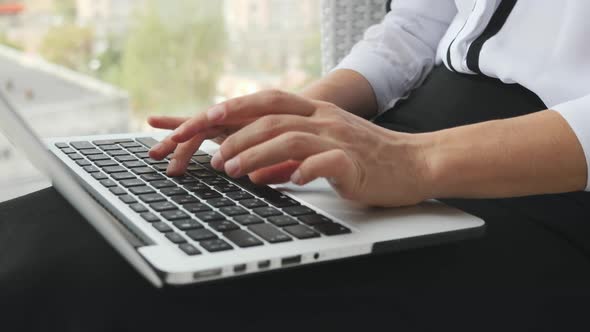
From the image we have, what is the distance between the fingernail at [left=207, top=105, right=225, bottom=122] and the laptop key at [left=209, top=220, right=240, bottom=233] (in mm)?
158

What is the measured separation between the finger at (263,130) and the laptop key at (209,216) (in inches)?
3.2

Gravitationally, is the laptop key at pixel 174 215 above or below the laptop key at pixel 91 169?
above

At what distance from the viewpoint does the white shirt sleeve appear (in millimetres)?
1077

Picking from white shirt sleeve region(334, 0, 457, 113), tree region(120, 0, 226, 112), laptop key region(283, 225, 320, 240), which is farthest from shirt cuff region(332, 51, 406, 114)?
tree region(120, 0, 226, 112)

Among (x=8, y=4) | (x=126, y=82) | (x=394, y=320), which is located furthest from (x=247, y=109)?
(x=126, y=82)

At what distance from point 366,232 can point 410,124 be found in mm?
429

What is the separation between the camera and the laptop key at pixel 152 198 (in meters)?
0.64

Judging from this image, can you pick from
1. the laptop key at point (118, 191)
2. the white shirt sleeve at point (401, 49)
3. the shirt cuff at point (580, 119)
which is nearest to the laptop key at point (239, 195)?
the laptop key at point (118, 191)

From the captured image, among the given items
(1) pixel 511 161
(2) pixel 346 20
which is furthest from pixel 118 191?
(2) pixel 346 20

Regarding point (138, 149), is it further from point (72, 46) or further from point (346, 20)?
point (72, 46)

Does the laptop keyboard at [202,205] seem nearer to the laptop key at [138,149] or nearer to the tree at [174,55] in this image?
the laptop key at [138,149]

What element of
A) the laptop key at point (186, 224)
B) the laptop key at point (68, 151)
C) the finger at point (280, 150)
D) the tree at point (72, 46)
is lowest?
the tree at point (72, 46)

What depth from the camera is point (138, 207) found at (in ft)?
2.02

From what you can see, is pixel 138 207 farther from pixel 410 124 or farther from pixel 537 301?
pixel 410 124
